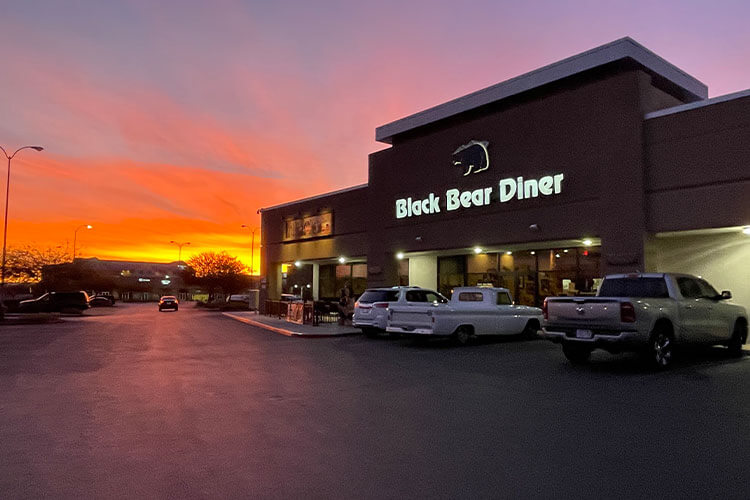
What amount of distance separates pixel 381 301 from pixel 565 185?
804cm

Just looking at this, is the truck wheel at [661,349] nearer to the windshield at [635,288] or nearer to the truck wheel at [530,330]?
the windshield at [635,288]

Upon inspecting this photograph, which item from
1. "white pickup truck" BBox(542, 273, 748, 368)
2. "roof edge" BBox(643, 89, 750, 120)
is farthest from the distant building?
"white pickup truck" BBox(542, 273, 748, 368)

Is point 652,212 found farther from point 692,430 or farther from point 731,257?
Result: point 692,430

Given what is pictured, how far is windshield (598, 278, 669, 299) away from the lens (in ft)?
39.8

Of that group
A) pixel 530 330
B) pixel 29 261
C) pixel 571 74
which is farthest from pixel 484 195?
pixel 29 261

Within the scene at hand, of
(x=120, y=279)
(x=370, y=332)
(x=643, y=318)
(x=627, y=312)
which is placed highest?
(x=120, y=279)

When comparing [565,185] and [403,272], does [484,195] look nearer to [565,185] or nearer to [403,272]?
[565,185]

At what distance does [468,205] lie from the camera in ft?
78.2

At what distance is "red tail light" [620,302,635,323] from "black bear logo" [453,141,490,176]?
13.0 metres

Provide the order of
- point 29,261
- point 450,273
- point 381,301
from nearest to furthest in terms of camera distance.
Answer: point 381,301 → point 450,273 → point 29,261

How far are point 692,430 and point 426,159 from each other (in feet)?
67.6

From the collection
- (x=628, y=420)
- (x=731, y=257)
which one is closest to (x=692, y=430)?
(x=628, y=420)

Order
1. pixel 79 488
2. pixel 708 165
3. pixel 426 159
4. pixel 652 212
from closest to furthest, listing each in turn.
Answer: pixel 79 488
pixel 708 165
pixel 652 212
pixel 426 159

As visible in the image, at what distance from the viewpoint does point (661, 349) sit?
11.5 metres
